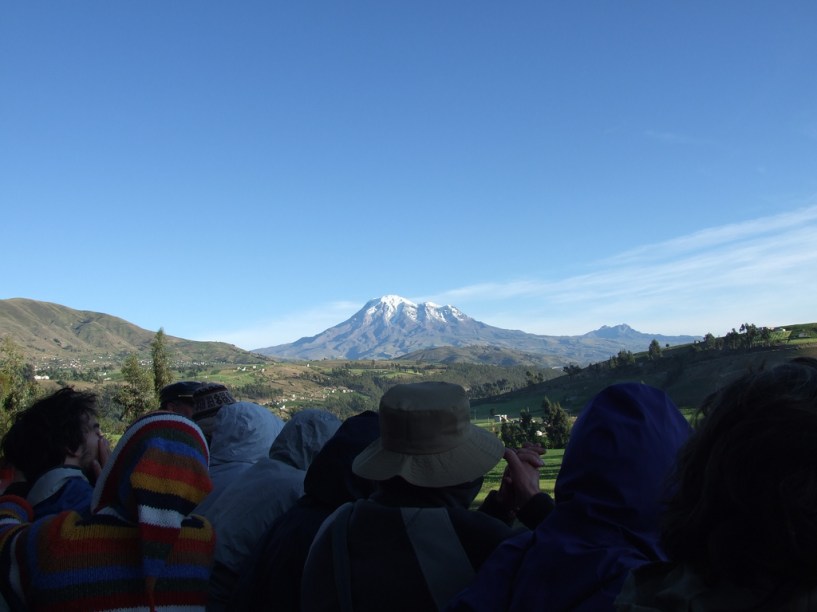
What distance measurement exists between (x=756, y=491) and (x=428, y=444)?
130 cm

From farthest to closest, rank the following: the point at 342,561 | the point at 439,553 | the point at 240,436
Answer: the point at 240,436, the point at 342,561, the point at 439,553

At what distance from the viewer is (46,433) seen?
3.46 meters

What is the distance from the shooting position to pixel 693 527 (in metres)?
1.45

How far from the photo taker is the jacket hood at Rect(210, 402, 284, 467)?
4.61 metres

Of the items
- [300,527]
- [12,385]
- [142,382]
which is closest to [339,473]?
[300,527]

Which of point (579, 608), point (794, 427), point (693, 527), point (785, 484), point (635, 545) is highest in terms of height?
point (794, 427)

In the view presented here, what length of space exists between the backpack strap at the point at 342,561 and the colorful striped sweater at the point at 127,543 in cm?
59

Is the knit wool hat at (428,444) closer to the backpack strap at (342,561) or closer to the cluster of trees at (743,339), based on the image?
the backpack strap at (342,561)

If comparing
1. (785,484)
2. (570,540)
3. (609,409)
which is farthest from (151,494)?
(785,484)

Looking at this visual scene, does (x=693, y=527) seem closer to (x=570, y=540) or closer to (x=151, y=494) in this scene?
(x=570, y=540)

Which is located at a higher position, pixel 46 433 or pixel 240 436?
pixel 46 433

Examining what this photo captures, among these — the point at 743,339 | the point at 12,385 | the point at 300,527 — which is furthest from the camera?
the point at 743,339

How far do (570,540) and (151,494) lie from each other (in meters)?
1.56

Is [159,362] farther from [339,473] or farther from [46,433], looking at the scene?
[339,473]
